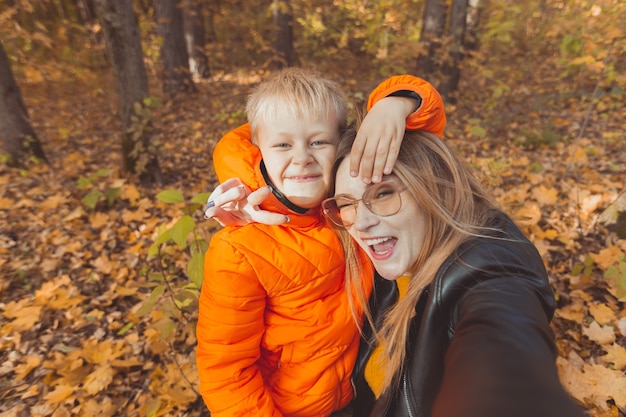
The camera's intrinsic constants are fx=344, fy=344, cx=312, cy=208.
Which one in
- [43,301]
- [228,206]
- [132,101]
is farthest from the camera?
[132,101]

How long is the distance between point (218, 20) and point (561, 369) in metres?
15.3

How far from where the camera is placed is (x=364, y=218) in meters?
1.35

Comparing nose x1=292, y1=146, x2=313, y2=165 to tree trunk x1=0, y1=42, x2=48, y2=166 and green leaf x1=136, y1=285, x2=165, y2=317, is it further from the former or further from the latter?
tree trunk x1=0, y1=42, x2=48, y2=166

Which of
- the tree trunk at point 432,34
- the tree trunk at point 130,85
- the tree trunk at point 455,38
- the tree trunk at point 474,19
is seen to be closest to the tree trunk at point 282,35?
the tree trunk at point 432,34

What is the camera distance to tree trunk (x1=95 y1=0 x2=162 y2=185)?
13.1 feet

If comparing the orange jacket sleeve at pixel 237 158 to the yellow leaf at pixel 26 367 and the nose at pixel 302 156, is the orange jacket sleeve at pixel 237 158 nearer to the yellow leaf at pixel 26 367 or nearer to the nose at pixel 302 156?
the nose at pixel 302 156

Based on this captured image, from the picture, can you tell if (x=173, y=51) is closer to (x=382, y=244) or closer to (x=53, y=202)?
(x=53, y=202)

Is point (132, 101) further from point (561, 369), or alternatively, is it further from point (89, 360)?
point (561, 369)

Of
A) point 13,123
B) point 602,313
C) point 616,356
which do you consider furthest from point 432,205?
point 13,123

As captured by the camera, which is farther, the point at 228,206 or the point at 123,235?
the point at 123,235

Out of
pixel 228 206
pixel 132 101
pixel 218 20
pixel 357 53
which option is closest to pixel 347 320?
pixel 228 206

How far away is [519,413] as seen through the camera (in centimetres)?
67

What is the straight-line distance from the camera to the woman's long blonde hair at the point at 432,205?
4.16ft

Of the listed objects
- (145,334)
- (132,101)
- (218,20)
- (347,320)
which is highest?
(218,20)
